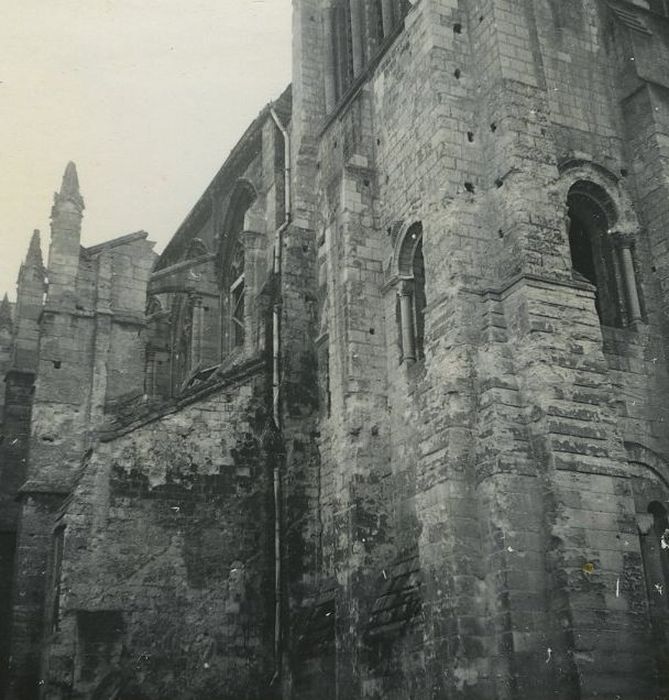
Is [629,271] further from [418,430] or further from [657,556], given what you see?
[657,556]

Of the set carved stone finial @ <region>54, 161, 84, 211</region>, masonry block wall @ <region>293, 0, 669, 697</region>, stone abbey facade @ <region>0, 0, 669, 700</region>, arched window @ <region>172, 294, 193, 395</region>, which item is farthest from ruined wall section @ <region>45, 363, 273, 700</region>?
arched window @ <region>172, 294, 193, 395</region>

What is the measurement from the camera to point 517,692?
33.5ft

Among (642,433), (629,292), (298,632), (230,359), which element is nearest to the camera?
(642,433)

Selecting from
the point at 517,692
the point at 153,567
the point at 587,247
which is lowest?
the point at 517,692

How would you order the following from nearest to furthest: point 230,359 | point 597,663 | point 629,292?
1. point 597,663
2. point 629,292
3. point 230,359

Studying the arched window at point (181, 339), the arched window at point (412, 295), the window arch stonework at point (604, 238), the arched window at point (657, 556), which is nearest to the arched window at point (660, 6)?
the window arch stonework at point (604, 238)

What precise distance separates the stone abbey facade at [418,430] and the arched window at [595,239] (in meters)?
0.04

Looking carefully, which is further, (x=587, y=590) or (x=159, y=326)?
(x=159, y=326)

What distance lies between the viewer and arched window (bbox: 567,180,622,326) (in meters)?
13.6

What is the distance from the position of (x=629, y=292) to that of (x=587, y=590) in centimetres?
476

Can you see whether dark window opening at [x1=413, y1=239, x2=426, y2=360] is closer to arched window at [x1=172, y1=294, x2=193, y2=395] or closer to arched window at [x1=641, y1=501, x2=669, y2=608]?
arched window at [x1=641, y1=501, x2=669, y2=608]

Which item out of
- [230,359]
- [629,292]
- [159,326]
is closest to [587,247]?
[629,292]

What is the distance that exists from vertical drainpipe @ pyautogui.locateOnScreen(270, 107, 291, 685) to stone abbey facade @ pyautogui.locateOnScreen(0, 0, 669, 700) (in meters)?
0.04

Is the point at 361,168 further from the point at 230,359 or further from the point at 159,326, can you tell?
the point at 159,326
